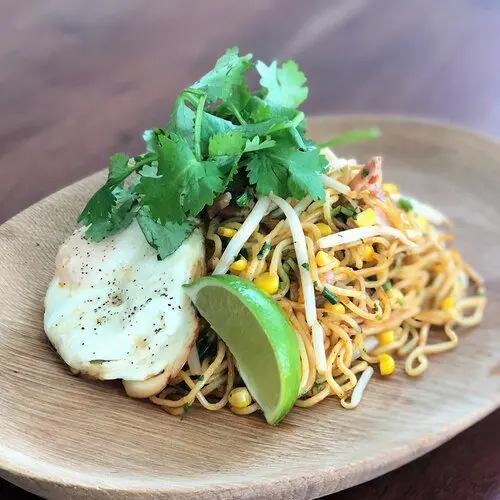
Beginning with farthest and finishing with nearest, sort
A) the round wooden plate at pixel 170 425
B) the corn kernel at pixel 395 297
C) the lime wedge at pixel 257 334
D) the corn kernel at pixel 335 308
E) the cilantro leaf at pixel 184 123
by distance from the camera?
1. the corn kernel at pixel 395 297
2. the corn kernel at pixel 335 308
3. the cilantro leaf at pixel 184 123
4. the lime wedge at pixel 257 334
5. the round wooden plate at pixel 170 425

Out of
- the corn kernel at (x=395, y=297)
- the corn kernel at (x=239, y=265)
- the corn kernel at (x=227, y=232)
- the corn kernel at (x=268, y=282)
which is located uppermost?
the corn kernel at (x=227, y=232)

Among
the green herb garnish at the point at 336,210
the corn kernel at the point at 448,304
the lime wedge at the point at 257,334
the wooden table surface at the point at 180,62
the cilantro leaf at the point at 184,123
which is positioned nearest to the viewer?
the lime wedge at the point at 257,334

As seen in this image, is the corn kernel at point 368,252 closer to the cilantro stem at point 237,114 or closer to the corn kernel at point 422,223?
the corn kernel at point 422,223

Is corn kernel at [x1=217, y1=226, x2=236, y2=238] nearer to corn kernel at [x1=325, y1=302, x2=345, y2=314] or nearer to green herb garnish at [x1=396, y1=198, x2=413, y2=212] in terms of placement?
corn kernel at [x1=325, y1=302, x2=345, y2=314]

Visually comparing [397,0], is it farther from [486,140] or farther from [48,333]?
[48,333]


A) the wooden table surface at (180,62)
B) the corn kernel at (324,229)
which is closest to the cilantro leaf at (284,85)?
the corn kernel at (324,229)

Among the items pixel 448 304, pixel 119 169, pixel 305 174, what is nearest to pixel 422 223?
pixel 448 304
